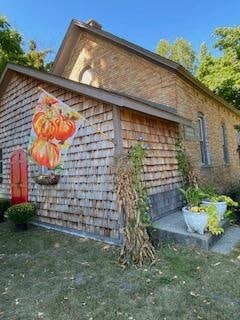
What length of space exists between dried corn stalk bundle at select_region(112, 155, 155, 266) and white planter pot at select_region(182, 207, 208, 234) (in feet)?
3.17

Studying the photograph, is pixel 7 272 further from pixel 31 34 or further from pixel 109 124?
pixel 31 34

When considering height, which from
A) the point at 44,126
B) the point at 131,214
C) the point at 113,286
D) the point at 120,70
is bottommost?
Result: the point at 113,286

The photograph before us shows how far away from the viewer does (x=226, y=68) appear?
1694 cm

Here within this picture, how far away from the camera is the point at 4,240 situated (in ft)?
24.5

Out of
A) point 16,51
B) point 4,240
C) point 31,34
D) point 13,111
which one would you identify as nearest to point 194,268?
point 4,240

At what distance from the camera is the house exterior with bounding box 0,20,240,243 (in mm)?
6516

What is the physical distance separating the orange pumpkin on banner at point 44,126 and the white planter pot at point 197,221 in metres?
4.19

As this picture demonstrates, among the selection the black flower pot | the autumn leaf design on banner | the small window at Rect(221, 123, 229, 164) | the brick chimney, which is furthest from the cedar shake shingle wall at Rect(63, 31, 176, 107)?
the black flower pot

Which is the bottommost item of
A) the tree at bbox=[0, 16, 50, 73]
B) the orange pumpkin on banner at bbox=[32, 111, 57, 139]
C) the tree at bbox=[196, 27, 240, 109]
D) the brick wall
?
the orange pumpkin on banner at bbox=[32, 111, 57, 139]

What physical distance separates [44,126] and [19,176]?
90.3 inches

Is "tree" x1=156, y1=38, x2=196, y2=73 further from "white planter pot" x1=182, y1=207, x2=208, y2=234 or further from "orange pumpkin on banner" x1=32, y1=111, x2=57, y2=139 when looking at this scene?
"white planter pot" x1=182, y1=207, x2=208, y2=234

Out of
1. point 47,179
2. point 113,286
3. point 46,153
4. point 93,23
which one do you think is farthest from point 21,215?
point 93,23

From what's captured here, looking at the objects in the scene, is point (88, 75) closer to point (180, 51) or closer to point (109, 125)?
point (109, 125)

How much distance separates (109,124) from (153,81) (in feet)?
12.6
